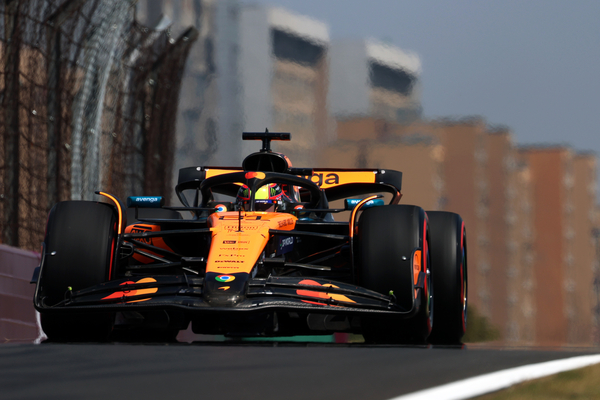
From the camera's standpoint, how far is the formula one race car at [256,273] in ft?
19.1

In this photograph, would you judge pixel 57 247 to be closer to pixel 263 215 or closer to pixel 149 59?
pixel 263 215

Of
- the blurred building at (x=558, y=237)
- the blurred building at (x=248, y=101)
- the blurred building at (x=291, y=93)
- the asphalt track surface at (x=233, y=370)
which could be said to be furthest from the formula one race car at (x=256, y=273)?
the blurred building at (x=558, y=237)

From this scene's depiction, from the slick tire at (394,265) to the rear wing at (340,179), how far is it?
2.21 meters

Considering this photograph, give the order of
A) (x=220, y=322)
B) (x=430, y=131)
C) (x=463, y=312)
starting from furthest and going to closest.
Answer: (x=430, y=131) < (x=463, y=312) < (x=220, y=322)

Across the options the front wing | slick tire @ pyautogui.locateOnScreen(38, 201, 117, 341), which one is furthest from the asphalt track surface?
slick tire @ pyautogui.locateOnScreen(38, 201, 117, 341)

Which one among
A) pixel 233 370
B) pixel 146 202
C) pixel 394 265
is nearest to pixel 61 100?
pixel 146 202

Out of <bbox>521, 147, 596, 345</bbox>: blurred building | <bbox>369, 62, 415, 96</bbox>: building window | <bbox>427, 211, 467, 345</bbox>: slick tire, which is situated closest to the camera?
<bbox>427, 211, 467, 345</bbox>: slick tire

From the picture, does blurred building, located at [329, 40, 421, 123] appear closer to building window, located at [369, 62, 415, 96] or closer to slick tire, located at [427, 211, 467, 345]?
building window, located at [369, 62, 415, 96]

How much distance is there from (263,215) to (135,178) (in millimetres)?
7052

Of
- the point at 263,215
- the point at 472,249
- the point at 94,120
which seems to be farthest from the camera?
the point at 472,249

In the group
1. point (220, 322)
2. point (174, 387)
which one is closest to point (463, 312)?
point (220, 322)

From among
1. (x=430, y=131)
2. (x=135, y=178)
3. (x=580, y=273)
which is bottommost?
(x=580, y=273)

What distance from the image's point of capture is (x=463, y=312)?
7586mm

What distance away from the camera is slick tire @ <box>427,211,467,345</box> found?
7.38 meters
